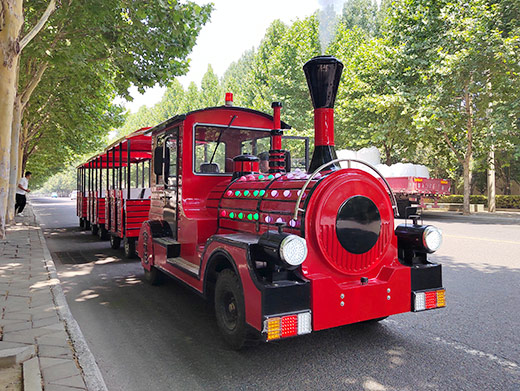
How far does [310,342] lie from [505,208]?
82.9ft

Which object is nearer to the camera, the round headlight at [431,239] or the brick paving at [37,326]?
the brick paving at [37,326]

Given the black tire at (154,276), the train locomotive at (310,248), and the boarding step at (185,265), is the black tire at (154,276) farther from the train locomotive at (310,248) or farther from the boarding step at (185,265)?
the train locomotive at (310,248)

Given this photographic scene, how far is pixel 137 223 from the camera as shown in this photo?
27.5 feet

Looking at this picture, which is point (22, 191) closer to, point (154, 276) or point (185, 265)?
point (154, 276)

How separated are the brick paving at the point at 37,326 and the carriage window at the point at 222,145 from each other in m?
2.45

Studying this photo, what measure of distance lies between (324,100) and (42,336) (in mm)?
3429

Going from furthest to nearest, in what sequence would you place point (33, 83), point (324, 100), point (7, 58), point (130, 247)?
point (33, 83)
point (130, 247)
point (7, 58)
point (324, 100)

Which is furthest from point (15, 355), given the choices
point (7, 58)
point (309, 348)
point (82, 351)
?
point (7, 58)

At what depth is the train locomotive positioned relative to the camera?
3090mm

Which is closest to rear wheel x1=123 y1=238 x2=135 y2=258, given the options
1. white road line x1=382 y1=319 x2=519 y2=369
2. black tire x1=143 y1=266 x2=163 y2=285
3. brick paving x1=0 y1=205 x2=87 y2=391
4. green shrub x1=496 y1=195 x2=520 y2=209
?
brick paving x1=0 y1=205 x2=87 y2=391

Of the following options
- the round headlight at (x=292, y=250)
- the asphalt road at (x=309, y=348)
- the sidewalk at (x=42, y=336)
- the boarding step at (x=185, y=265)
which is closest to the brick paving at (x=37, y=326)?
the sidewalk at (x=42, y=336)

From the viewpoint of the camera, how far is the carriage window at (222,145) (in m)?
5.24

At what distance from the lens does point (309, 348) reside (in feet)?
12.0

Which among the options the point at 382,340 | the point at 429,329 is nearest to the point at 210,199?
the point at 382,340
